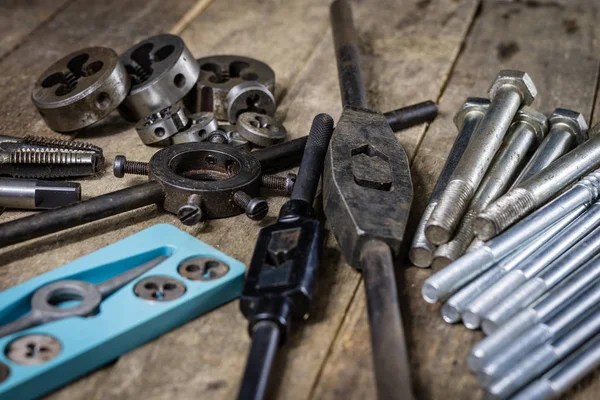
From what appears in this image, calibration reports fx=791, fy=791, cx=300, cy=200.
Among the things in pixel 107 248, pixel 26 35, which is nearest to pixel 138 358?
pixel 107 248

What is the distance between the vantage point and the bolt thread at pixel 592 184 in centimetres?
167

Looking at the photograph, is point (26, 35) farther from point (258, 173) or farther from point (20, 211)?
point (258, 173)

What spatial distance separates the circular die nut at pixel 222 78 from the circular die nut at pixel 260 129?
0.15m

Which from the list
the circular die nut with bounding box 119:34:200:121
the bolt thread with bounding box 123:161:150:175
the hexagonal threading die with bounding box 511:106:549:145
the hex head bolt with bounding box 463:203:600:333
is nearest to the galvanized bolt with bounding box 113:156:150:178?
the bolt thread with bounding box 123:161:150:175

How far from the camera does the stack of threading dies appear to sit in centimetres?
132

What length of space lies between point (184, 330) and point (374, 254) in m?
0.38

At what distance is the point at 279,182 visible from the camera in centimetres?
177

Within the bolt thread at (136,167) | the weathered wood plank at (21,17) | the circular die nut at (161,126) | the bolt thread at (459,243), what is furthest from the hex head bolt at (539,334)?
the weathered wood plank at (21,17)

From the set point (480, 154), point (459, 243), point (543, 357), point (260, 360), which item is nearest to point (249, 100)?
point (480, 154)

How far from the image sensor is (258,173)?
176 cm

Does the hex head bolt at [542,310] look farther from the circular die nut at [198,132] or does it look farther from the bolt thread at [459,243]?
the circular die nut at [198,132]

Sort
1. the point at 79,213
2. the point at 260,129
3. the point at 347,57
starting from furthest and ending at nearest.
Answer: the point at 347,57 → the point at 260,129 → the point at 79,213

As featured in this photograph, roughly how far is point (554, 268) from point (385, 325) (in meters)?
0.38

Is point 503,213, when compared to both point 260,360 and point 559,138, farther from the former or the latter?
point 260,360
